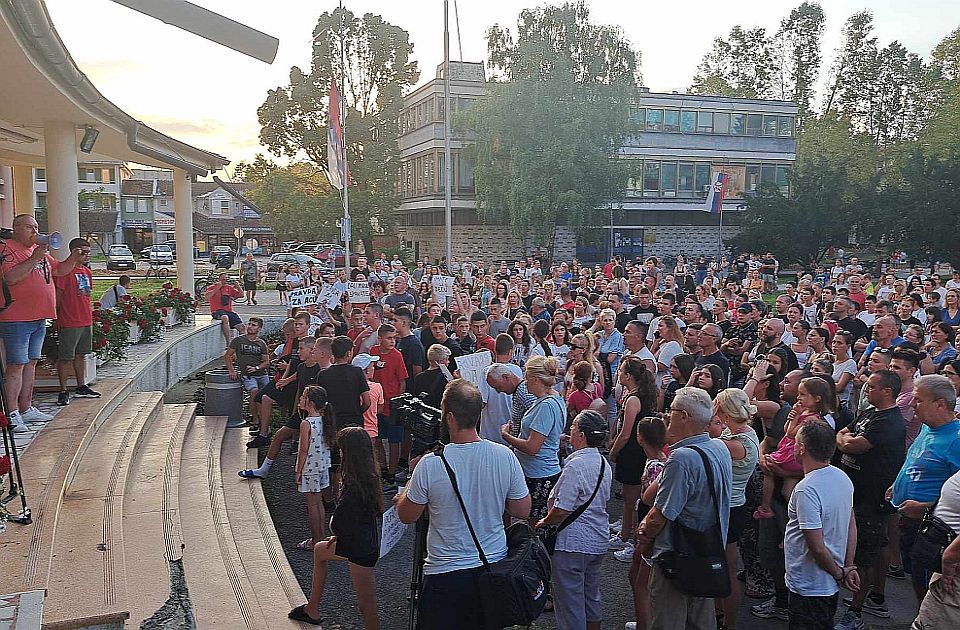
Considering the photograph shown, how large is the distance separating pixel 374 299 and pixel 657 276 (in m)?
7.73

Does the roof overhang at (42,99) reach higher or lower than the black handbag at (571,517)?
higher

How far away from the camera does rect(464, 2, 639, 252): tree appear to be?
3847cm

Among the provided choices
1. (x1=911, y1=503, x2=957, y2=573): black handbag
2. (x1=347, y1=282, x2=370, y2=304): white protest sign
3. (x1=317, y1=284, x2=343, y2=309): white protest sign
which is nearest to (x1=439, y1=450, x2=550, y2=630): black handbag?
(x1=911, y1=503, x2=957, y2=573): black handbag

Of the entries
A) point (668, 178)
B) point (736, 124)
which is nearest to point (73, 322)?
point (668, 178)

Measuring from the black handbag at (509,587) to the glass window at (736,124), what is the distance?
48743 mm

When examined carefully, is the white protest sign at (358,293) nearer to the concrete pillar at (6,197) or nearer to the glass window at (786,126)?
the concrete pillar at (6,197)

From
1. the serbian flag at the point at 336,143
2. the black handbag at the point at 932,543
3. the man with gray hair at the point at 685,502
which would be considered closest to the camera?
the black handbag at the point at 932,543

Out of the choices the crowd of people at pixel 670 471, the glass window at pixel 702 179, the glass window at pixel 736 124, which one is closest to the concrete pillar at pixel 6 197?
the crowd of people at pixel 670 471

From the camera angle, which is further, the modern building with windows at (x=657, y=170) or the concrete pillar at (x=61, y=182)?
the modern building with windows at (x=657, y=170)

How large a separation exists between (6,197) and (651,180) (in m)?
37.2

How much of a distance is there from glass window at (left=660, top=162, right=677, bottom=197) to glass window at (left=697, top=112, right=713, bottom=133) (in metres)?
2.86

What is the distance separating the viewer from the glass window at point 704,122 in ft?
157

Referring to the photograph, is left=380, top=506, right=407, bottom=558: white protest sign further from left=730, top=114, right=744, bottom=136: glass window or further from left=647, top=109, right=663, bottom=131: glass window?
left=730, top=114, right=744, bottom=136: glass window

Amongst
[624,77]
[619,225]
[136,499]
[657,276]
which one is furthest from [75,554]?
[619,225]
